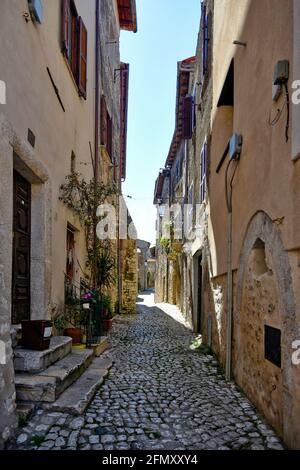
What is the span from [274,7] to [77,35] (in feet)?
13.7

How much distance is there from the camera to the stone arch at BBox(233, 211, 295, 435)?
2879 millimetres

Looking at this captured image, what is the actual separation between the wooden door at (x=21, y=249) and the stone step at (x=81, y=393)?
1021mm

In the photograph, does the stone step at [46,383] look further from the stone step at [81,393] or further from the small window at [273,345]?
the small window at [273,345]

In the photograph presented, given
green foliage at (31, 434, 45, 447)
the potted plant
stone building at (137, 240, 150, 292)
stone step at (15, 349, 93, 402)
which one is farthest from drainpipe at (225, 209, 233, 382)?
stone building at (137, 240, 150, 292)

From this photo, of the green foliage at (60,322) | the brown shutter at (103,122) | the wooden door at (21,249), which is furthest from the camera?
the brown shutter at (103,122)

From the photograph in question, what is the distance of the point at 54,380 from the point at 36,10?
3.85 metres

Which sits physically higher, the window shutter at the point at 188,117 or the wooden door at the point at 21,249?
the window shutter at the point at 188,117

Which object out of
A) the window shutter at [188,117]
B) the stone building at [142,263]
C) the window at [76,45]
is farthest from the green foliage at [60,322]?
the stone building at [142,263]

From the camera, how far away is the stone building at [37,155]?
3.32 metres

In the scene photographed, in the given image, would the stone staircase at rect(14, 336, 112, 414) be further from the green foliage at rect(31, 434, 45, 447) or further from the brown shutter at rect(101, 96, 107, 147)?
the brown shutter at rect(101, 96, 107, 147)

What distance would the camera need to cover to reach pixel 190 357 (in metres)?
6.21

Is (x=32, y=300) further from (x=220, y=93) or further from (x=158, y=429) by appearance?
(x=220, y=93)

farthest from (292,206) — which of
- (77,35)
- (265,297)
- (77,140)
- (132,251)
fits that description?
(132,251)

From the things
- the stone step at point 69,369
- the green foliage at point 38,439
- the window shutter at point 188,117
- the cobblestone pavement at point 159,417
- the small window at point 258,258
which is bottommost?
the cobblestone pavement at point 159,417
